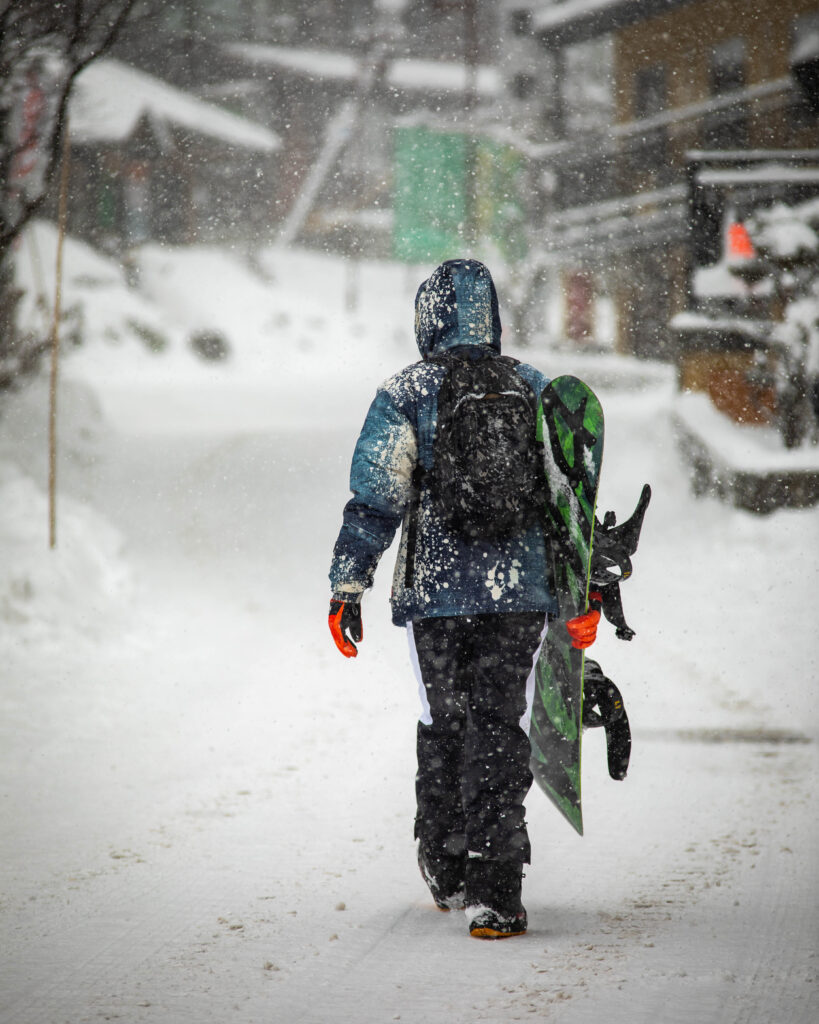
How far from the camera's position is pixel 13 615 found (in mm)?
6172

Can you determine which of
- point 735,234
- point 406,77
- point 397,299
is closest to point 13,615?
point 735,234

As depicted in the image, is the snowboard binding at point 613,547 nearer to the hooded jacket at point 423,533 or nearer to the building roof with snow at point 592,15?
the hooded jacket at point 423,533

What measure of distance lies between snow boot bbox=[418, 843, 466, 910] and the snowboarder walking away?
0.03 metres

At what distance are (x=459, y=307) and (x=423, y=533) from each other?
0.62 m

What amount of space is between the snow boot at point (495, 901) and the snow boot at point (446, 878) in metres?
0.18

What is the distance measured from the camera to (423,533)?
2766mm

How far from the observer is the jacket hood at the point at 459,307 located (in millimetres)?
2805

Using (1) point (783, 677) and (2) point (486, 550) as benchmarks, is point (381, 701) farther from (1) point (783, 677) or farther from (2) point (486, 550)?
(2) point (486, 550)

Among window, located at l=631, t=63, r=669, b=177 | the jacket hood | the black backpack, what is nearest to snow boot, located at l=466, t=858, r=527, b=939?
the black backpack

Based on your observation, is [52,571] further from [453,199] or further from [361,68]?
[361,68]

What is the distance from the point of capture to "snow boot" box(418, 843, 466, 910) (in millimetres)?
2840

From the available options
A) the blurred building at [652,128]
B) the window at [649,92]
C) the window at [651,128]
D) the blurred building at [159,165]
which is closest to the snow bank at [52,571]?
the blurred building at [652,128]

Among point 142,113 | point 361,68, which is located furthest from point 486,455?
point 361,68

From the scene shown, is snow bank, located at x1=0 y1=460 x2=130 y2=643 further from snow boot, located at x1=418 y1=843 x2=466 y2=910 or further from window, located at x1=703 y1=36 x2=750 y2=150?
window, located at x1=703 y1=36 x2=750 y2=150
